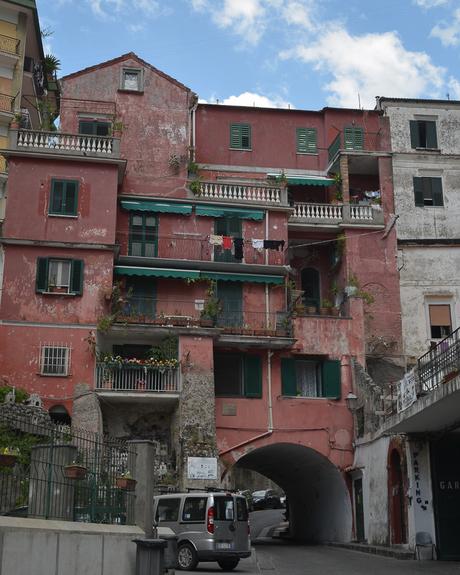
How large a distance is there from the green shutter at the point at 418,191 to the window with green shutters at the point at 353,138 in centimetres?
322

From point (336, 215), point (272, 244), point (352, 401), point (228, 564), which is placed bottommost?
point (228, 564)

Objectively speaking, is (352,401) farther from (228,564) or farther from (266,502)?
(266,502)

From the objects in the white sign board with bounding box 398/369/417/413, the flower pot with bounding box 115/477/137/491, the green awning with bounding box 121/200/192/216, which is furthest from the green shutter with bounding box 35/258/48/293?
the flower pot with bounding box 115/477/137/491

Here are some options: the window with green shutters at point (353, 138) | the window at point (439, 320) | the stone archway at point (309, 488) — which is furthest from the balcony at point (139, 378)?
the window with green shutters at point (353, 138)

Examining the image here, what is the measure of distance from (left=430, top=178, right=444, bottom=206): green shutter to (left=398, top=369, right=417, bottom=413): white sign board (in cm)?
1599

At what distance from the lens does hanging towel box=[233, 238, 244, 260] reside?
115 ft

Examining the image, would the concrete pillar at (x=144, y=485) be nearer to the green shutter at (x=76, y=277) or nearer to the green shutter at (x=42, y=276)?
the green shutter at (x=76, y=277)

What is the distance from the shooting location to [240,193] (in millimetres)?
36562

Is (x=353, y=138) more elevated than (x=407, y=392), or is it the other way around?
(x=353, y=138)

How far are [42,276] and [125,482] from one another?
1737 centimetres

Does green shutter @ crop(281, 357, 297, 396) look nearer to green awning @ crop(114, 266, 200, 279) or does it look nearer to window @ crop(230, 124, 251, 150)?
green awning @ crop(114, 266, 200, 279)

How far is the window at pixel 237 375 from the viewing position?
109 feet

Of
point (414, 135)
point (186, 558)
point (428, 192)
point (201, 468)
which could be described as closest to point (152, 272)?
point (201, 468)

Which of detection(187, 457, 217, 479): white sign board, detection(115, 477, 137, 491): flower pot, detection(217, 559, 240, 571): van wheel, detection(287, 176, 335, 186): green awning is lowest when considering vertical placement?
detection(217, 559, 240, 571): van wheel
